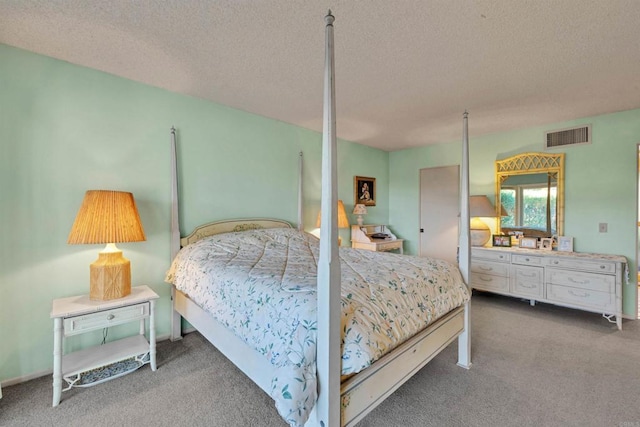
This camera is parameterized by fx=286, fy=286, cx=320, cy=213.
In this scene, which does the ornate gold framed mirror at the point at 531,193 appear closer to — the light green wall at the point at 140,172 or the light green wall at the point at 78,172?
the light green wall at the point at 140,172

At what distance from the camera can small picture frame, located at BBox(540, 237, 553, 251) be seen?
3586mm

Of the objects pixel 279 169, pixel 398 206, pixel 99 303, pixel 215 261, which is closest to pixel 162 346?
pixel 99 303

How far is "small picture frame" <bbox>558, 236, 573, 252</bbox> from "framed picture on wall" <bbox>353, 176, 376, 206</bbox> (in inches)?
101

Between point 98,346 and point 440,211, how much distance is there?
181 inches

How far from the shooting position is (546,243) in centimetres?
362

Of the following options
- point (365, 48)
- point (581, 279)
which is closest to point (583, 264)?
point (581, 279)

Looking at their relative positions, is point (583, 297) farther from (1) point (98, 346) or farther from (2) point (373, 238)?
(1) point (98, 346)

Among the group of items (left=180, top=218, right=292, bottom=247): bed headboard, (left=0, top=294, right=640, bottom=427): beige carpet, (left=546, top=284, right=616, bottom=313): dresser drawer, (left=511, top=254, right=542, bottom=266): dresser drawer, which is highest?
(left=180, top=218, right=292, bottom=247): bed headboard

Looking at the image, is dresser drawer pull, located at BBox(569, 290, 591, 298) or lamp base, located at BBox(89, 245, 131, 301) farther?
dresser drawer pull, located at BBox(569, 290, 591, 298)

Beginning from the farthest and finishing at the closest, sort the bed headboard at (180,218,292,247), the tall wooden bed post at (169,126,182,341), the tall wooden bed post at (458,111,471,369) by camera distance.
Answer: the bed headboard at (180,218,292,247), the tall wooden bed post at (169,126,182,341), the tall wooden bed post at (458,111,471,369)

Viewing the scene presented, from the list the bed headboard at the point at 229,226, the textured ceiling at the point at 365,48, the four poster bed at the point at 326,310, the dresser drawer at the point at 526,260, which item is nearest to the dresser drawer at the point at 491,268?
the dresser drawer at the point at 526,260

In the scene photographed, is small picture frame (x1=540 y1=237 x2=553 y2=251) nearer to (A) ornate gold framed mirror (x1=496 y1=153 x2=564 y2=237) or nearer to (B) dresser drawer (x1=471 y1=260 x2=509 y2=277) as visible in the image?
(A) ornate gold framed mirror (x1=496 y1=153 x2=564 y2=237)

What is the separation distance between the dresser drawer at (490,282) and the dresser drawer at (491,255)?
22cm

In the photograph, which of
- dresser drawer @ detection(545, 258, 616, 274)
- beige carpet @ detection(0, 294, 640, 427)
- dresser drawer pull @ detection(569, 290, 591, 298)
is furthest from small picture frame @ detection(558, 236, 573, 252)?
beige carpet @ detection(0, 294, 640, 427)
